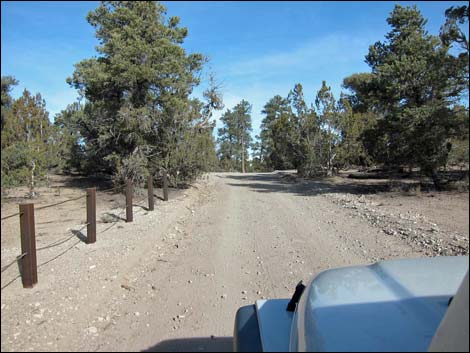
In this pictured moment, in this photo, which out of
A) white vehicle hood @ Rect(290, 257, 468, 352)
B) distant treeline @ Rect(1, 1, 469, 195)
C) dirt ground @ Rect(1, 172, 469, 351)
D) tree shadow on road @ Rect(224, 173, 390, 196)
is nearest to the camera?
white vehicle hood @ Rect(290, 257, 468, 352)

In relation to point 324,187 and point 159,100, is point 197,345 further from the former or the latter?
point 324,187

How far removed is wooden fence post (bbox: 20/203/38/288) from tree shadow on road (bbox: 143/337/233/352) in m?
2.02

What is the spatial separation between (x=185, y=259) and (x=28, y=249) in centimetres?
275

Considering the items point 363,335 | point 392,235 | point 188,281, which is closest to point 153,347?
point 363,335

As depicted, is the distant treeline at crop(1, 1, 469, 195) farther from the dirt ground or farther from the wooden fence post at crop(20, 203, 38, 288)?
the wooden fence post at crop(20, 203, 38, 288)

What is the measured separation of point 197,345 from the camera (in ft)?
11.6

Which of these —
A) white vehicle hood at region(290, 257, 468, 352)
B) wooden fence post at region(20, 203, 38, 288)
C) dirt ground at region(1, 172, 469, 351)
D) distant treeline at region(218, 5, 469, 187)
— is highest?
distant treeline at region(218, 5, 469, 187)

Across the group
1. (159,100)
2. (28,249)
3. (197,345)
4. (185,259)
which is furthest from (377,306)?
(159,100)

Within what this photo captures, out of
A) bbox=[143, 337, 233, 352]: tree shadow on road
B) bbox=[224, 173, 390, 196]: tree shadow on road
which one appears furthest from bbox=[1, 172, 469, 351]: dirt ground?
bbox=[224, 173, 390, 196]: tree shadow on road

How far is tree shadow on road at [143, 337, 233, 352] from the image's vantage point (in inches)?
131

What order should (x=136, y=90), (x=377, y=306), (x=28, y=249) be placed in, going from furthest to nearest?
(x=136, y=90), (x=28, y=249), (x=377, y=306)

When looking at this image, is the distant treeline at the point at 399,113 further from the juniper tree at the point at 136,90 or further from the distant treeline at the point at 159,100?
the juniper tree at the point at 136,90

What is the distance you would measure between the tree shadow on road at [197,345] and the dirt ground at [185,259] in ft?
0.05

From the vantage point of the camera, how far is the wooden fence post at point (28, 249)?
14.6 feet
